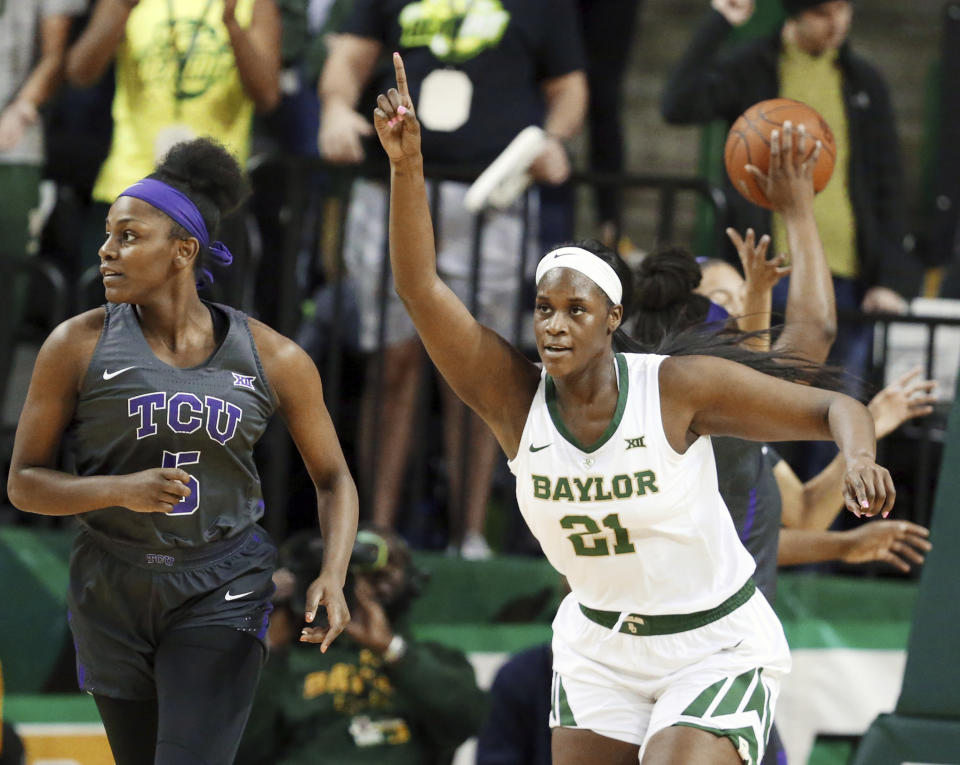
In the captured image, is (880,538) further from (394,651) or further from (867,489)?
(394,651)

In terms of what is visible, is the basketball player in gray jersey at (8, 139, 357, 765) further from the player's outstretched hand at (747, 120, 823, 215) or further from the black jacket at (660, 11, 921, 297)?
the black jacket at (660, 11, 921, 297)

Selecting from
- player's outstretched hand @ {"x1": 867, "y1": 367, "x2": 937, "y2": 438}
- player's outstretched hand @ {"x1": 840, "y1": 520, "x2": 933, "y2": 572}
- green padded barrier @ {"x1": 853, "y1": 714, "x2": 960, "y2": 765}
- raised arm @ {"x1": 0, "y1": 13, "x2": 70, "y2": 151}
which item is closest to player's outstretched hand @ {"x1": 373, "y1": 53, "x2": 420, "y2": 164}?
player's outstretched hand @ {"x1": 867, "y1": 367, "x2": 937, "y2": 438}

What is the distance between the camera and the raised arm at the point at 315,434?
12.0 feet

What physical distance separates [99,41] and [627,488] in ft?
11.9

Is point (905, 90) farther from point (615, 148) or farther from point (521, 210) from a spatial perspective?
point (521, 210)

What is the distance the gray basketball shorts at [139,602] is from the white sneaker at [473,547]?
2.63 m

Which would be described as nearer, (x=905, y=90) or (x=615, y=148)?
(x=615, y=148)

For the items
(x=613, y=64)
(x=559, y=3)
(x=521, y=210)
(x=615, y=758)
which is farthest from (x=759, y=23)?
(x=615, y=758)

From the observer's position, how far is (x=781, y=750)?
4145 millimetres

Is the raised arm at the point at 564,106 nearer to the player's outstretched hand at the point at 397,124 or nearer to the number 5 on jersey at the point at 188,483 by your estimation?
the player's outstretched hand at the point at 397,124

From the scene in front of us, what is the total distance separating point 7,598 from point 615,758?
3.30 meters

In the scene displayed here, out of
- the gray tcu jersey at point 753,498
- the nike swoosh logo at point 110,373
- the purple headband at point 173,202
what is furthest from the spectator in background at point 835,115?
the nike swoosh logo at point 110,373

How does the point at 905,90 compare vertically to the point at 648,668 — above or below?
above

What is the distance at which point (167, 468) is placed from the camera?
3322 millimetres
